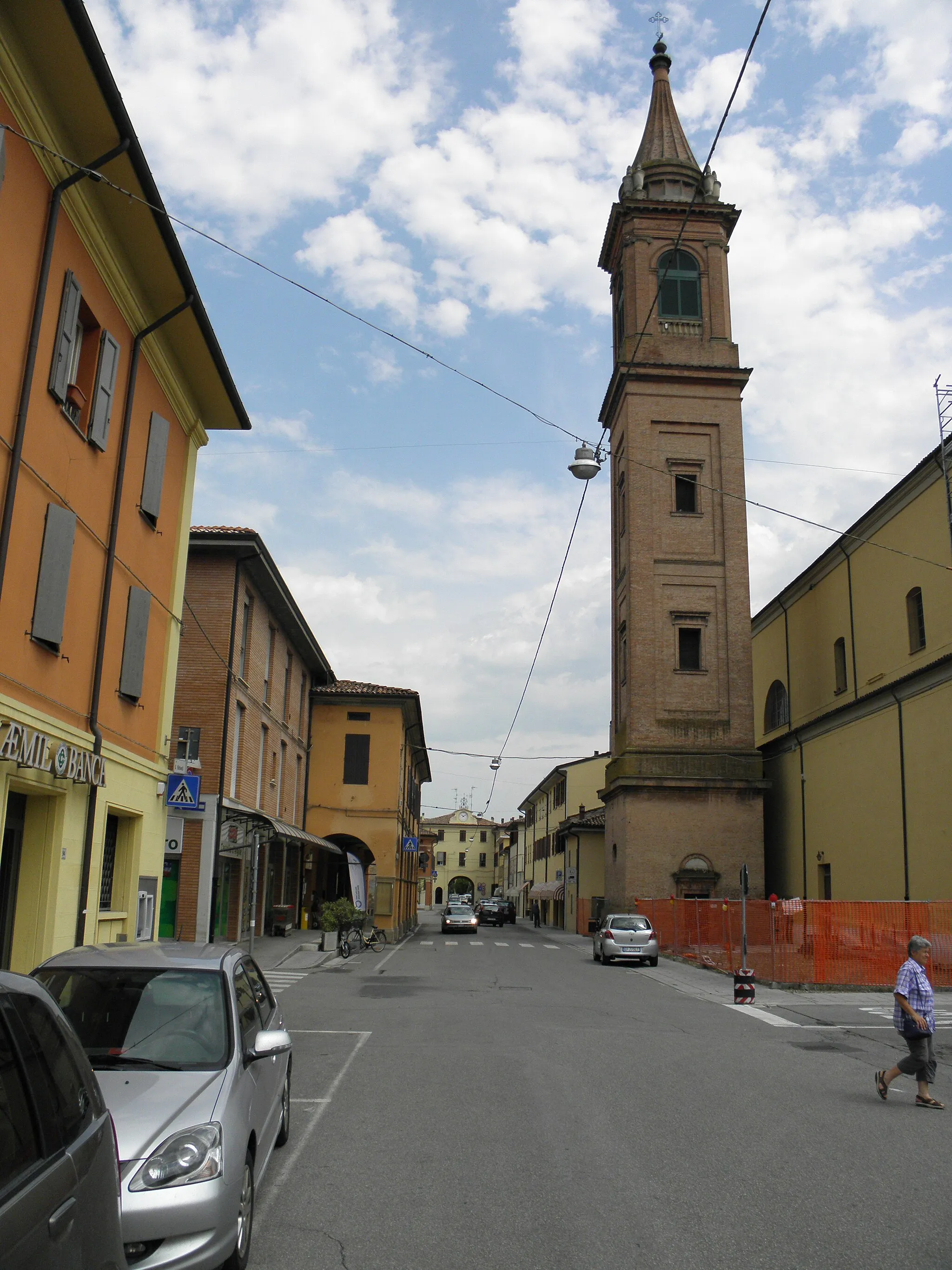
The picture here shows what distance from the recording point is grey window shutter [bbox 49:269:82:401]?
11.5m

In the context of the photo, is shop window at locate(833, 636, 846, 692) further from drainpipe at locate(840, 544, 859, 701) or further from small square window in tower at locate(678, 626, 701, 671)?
small square window in tower at locate(678, 626, 701, 671)

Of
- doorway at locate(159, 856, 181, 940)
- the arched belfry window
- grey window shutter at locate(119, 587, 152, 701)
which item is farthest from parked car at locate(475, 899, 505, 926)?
grey window shutter at locate(119, 587, 152, 701)

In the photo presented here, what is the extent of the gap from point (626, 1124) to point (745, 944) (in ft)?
51.0

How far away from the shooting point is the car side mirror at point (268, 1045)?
223 inches

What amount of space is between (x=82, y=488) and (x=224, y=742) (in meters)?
13.7

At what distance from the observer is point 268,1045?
5.72m

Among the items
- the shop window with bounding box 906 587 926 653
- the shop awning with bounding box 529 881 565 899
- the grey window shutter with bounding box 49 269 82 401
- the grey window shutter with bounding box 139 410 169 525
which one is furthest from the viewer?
the shop awning with bounding box 529 881 565 899

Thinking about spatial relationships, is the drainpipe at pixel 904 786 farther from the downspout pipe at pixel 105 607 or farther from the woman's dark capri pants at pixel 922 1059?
the downspout pipe at pixel 105 607

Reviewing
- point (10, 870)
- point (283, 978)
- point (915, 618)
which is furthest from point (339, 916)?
point (915, 618)

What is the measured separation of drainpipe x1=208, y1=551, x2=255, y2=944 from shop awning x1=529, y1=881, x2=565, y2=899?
39.2 metres

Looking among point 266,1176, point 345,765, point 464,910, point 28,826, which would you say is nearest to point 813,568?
point 345,765

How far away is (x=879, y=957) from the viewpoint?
831 inches

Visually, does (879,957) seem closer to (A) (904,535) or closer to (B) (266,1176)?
(A) (904,535)

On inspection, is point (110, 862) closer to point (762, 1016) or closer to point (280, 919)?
point (762, 1016)
